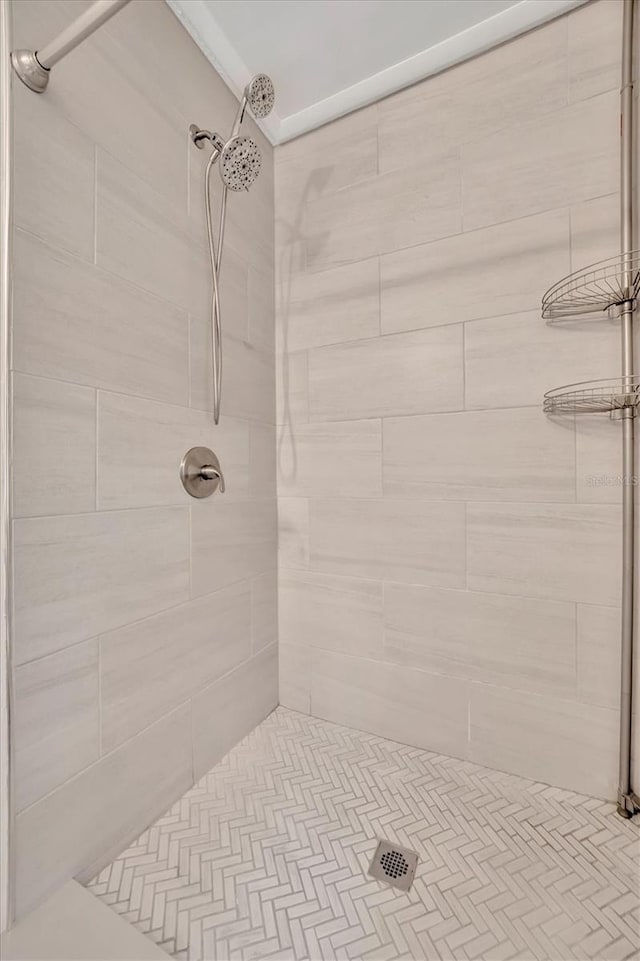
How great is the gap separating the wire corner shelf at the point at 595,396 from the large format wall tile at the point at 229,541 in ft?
2.86

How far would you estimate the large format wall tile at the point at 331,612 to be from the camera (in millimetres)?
1329

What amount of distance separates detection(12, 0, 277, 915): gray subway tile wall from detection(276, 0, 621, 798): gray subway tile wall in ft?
0.83

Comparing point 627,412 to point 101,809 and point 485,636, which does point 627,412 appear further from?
point 101,809

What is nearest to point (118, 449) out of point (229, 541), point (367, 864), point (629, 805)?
point (229, 541)

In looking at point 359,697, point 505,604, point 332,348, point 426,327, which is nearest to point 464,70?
point 426,327

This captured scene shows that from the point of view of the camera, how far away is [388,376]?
1.29 m

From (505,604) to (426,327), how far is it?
31.2 inches

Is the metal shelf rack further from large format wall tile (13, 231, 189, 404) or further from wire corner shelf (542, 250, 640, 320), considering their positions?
large format wall tile (13, 231, 189, 404)

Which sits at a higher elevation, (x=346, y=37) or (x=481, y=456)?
(x=346, y=37)

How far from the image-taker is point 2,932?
71 cm

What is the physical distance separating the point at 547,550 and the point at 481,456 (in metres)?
0.29

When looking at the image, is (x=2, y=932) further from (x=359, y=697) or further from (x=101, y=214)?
(x=101, y=214)

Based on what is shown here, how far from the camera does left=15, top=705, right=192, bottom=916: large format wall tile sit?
0.75 meters

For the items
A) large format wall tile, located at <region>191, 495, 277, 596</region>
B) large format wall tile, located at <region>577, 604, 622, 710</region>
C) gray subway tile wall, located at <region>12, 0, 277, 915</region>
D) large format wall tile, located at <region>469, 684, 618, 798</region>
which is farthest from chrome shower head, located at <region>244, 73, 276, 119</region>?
large format wall tile, located at <region>469, 684, 618, 798</region>
